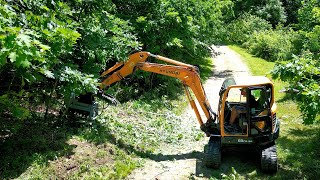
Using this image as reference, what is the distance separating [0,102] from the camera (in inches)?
297

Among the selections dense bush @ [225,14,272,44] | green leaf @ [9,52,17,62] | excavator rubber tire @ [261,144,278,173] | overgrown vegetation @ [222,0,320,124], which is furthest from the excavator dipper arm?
dense bush @ [225,14,272,44]

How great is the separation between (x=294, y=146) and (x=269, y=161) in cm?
311

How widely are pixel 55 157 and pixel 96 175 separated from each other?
1113 millimetres

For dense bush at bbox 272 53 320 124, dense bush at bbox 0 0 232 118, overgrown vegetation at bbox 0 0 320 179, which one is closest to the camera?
dense bush at bbox 0 0 232 118

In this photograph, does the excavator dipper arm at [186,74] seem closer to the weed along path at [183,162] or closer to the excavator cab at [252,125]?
the excavator cab at [252,125]

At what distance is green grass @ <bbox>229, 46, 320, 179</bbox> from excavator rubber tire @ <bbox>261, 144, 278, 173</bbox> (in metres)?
0.19

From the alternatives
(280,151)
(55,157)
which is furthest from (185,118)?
(55,157)

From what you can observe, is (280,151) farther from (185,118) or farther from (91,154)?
(91,154)

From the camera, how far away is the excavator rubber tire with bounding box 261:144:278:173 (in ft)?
32.2

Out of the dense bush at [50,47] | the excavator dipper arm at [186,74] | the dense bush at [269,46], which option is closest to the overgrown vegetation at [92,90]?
the dense bush at [50,47]

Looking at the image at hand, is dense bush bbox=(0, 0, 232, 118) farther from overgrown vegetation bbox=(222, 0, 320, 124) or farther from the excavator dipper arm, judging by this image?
overgrown vegetation bbox=(222, 0, 320, 124)

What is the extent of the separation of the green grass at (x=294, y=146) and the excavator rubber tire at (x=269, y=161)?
189 mm

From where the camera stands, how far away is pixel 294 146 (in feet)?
40.9

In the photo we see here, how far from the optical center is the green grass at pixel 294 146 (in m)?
10.1
